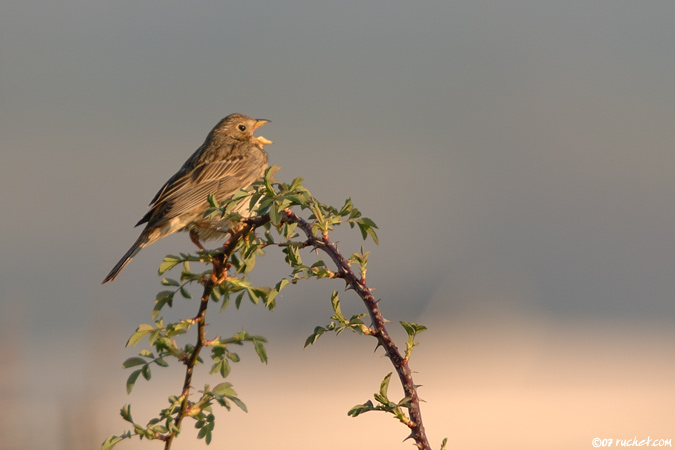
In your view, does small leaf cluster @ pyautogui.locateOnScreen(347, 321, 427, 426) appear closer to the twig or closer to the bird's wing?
the twig

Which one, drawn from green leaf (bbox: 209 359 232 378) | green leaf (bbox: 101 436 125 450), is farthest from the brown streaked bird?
green leaf (bbox: 101 436 125 450)

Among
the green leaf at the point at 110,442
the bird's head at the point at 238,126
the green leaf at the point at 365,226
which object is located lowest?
the green leaf at the point at 110,442

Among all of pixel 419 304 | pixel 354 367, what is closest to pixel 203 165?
pixel 354 367

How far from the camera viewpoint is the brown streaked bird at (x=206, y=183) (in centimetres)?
647

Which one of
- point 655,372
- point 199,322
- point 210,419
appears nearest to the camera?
point 210,419

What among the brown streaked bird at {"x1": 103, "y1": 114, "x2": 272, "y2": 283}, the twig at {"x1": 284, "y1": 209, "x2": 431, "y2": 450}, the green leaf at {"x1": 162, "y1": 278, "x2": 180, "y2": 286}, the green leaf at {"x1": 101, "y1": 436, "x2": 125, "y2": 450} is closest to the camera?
the twig at {"x1": 284, "y1": 209, "x2": 431, "y2": 450}

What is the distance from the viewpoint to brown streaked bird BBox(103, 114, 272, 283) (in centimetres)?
647

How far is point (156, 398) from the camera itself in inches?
955

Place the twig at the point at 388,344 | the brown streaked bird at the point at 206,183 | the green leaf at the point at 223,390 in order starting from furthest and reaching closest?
1. the brown streaked bird at the point at 206,183
2. the green leaf at the point at 223,390
3. the twig at the point at 388,344

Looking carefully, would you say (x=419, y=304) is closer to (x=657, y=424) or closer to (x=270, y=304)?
(x=657, y=424)

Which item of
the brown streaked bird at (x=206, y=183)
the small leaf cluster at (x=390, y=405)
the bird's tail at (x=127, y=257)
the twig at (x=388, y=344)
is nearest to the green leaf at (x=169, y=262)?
the twig at (x=388, y=344)

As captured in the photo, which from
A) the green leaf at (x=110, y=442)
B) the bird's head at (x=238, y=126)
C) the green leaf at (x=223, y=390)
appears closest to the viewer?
the green leaf at (x=110, y=442)

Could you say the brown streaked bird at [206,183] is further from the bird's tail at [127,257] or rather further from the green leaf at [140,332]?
the green leaf at [140,332]

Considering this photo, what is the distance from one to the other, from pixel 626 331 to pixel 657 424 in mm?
18687
